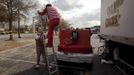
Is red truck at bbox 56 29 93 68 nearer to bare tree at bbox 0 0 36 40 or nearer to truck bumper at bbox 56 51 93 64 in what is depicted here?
truck bumper at bbox 56 51 93 64

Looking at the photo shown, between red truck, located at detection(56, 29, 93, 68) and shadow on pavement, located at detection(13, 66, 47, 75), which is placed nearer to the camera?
shadow on pavement, located at detection(13, 66, 47, 75)

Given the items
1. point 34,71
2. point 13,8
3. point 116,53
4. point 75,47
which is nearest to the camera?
point 34,71

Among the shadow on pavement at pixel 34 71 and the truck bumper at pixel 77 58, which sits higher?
the truck bumper at pixel 77 58

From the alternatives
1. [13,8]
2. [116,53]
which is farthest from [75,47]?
[13,8]

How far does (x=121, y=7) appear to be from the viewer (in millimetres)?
9828

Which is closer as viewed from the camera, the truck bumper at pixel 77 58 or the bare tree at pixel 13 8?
the truck bumper at pixel 77 58

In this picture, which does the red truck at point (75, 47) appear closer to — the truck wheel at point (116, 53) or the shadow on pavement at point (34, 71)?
the shadow on pavement at point (34, 71)

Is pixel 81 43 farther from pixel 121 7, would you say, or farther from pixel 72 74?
pixel 121 7

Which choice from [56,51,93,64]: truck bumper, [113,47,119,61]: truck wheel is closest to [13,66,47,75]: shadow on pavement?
[56,51,93,64]: truck bumper

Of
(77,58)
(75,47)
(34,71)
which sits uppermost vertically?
(75,47)

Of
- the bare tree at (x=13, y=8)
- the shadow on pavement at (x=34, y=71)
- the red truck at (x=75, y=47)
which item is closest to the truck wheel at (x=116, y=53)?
the red truck at (x=75, y=47)

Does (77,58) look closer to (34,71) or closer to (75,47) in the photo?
(75,47)

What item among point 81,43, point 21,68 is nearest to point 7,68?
point 21,68

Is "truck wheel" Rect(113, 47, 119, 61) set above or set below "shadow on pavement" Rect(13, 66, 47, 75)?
above
